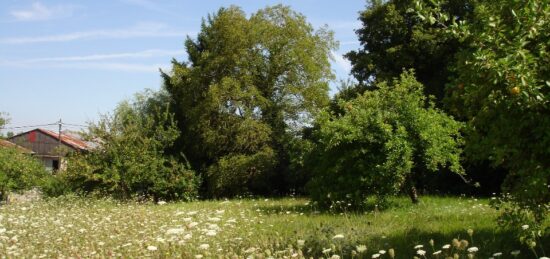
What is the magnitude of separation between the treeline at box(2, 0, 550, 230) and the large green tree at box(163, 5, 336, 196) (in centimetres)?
6

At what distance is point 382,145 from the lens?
38.4 ft

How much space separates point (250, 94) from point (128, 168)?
625cm

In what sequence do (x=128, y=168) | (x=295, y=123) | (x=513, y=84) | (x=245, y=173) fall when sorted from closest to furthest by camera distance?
(x=513, y=84)
(x=128, y=168)
(x=245, y=173)
(x=295, y=123)

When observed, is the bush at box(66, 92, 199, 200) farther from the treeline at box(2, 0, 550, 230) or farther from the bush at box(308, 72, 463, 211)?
the bush at box(308, 72, 463, 211)

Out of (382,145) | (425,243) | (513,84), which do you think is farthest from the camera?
(382,145)

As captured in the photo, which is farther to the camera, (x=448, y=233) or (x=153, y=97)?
(x=153, y=97)

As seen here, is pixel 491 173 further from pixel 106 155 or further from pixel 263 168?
pixel 106 155

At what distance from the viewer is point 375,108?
40.1ft

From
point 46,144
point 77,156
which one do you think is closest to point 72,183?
point 77,156

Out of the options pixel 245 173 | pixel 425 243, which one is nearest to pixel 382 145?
pixel 425 243

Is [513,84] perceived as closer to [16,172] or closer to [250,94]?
[250,94]

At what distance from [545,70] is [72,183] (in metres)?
20.5

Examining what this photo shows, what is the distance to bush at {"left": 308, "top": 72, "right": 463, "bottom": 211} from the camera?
11469 mm

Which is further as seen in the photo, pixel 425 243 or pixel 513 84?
pixel 425 243
